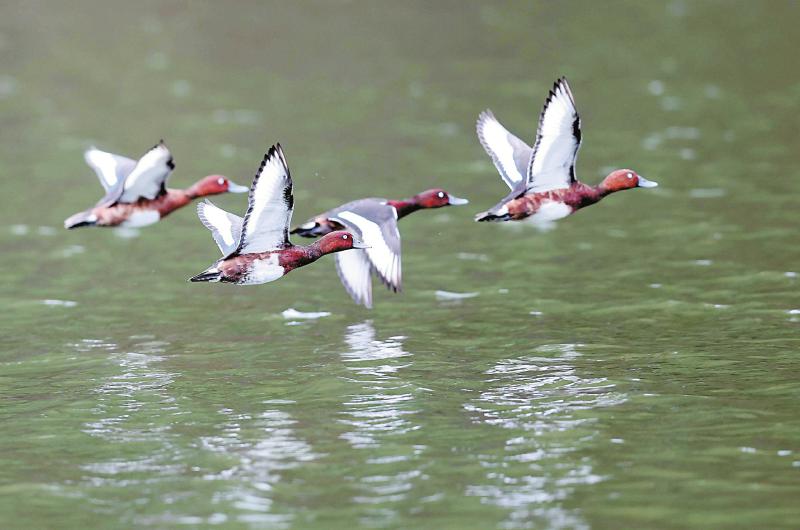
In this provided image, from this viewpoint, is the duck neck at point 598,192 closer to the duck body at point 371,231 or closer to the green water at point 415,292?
the duck body at point 371,231

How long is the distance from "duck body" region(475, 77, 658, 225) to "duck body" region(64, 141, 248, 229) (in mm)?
3111

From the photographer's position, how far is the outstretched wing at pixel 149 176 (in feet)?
57.7

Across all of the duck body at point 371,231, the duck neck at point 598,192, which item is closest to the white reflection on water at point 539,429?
the duck body at point 371,231

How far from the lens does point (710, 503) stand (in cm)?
1241

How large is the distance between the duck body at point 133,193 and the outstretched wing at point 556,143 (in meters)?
3.56

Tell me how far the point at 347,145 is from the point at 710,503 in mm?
18327

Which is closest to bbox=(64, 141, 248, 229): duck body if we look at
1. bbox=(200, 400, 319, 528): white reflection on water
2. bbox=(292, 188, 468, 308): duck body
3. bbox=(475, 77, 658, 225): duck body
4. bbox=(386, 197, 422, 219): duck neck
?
bbox=(292, 188, 468, 308): duck body

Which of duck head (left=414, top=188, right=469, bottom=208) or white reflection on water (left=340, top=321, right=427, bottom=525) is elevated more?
duck head (left=414, top=188, right=469, bottom=208)

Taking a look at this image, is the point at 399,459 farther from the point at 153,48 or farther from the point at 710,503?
the point at 153,48

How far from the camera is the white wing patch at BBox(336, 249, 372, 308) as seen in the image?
61.6 feet

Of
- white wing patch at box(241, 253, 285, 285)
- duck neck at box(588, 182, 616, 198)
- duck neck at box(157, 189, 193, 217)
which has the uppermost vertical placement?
duck neck at box(157, 189, 193, 217)

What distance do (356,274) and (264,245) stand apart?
9.85 ft

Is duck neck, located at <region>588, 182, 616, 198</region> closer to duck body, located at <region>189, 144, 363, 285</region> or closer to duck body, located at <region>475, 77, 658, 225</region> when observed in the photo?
duck body, located at <region>475, 77, 658, 225</region>

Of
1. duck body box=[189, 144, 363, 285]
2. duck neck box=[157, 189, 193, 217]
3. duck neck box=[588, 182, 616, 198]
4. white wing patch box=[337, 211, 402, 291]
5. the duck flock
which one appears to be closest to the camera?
duck body box=[189, 144, 363, 285]
